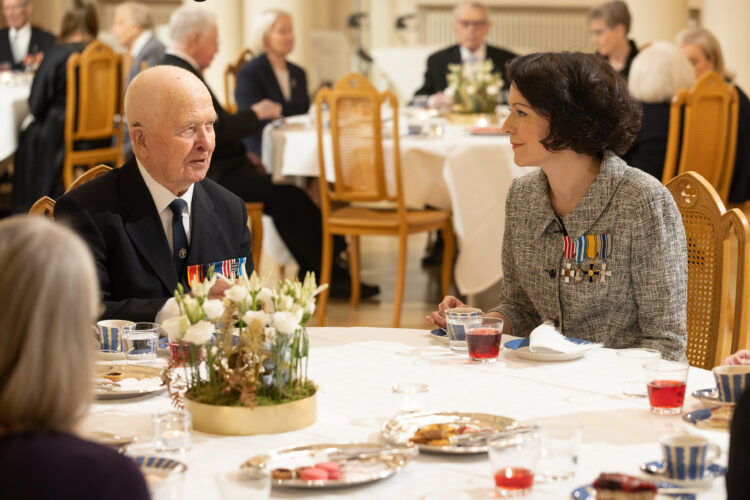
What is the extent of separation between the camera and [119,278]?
2.53m

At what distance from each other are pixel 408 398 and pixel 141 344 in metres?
0.64

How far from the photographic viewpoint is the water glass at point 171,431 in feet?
5.26

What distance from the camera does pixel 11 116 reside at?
708cm

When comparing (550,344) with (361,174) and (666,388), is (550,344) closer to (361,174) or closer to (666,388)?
(666,388)

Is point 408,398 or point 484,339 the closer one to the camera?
point 408,398

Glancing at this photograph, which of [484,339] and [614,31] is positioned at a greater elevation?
[614,31]

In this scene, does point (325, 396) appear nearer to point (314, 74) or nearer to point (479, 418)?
point (479, 418)

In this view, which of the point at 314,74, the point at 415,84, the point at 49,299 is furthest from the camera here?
the point at 314,74

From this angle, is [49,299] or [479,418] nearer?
[49,299]

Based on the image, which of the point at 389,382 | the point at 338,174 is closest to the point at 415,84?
the point at 338,174

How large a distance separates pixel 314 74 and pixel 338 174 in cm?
660

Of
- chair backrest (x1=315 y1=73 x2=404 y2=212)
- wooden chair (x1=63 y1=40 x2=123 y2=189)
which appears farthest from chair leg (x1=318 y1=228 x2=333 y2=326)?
wooden chair (x1=63 y1=40 x2=123 y2=189)

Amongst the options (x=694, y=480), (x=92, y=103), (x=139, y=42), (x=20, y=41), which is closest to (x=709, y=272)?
(x=694, y=480)

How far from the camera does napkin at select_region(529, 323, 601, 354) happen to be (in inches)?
83.4
